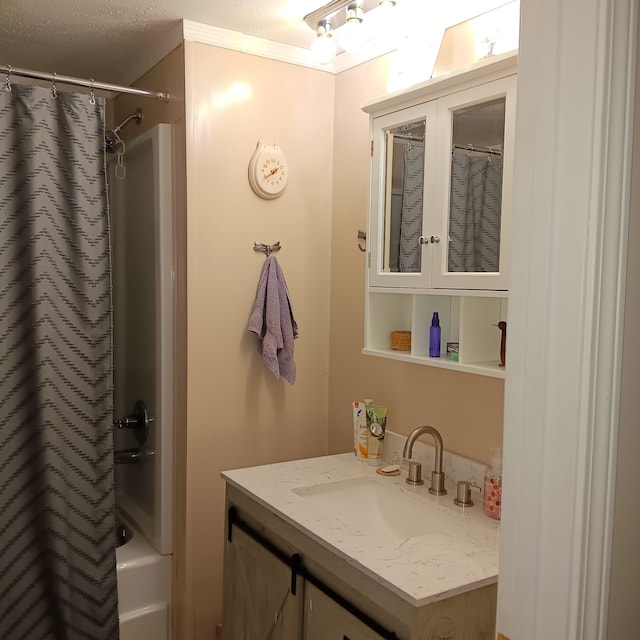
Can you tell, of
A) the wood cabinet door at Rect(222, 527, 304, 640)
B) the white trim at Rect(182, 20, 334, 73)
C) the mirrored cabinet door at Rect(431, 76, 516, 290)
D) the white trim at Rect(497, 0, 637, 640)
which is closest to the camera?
the white trim at Rect(497, 0, 637, 640)

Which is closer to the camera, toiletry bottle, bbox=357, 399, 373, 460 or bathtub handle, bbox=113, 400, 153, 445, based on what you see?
toiletry bottle, bbox=357, 399, 373, 460

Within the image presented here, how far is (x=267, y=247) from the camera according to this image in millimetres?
2518

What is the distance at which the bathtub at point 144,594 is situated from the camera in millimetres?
2477

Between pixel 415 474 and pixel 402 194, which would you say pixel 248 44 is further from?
pixel 415 474

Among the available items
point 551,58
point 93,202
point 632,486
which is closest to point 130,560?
point 93,202

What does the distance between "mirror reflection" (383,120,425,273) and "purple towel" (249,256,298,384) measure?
20.9 inches

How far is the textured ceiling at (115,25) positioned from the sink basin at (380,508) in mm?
1525

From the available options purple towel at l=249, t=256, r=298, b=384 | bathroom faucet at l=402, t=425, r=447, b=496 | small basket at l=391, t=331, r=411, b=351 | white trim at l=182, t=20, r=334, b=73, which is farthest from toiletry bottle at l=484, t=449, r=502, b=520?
white trim at l=182, t=20, r=334, b=73

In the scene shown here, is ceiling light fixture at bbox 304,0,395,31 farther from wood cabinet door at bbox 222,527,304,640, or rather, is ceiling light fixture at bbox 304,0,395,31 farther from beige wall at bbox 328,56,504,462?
wood cabinet door at bbox 222,527,304,640

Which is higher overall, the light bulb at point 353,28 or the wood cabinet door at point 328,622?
the light bulb at point 353,28

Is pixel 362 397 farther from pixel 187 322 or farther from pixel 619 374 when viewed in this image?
pixel 619 374

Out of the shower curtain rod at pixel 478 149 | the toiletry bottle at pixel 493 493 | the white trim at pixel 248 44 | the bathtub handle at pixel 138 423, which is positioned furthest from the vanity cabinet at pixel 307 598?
the white trim at pixel 248 44

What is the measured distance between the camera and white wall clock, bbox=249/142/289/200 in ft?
8.03

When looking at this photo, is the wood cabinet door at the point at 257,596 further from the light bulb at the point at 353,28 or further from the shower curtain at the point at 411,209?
the light bulb at the point at 353,28
